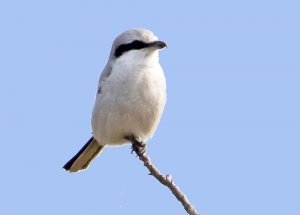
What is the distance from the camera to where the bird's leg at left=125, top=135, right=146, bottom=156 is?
4.77 meters

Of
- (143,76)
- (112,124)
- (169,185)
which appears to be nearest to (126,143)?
(112,124)

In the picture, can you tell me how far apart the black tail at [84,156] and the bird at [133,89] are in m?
0.78

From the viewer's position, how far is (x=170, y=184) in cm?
408

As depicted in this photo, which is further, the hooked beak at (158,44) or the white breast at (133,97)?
the white breast at (133,97)

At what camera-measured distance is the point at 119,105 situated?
5184 mm

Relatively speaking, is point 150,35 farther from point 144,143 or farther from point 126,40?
point 144,143

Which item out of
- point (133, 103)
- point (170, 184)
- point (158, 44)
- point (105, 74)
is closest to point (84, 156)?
point (105, 74)

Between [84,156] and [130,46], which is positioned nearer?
[130,46]

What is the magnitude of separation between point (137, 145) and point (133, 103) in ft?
1.08

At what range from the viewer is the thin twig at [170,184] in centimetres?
385

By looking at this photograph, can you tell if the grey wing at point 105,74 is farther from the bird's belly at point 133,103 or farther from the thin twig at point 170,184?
the thin twig at point 170,184

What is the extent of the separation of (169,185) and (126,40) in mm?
1564

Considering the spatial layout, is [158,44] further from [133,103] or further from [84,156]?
[84,156]

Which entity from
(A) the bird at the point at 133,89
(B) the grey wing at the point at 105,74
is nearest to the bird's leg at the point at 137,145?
(A) the bird at the point at 133,89
